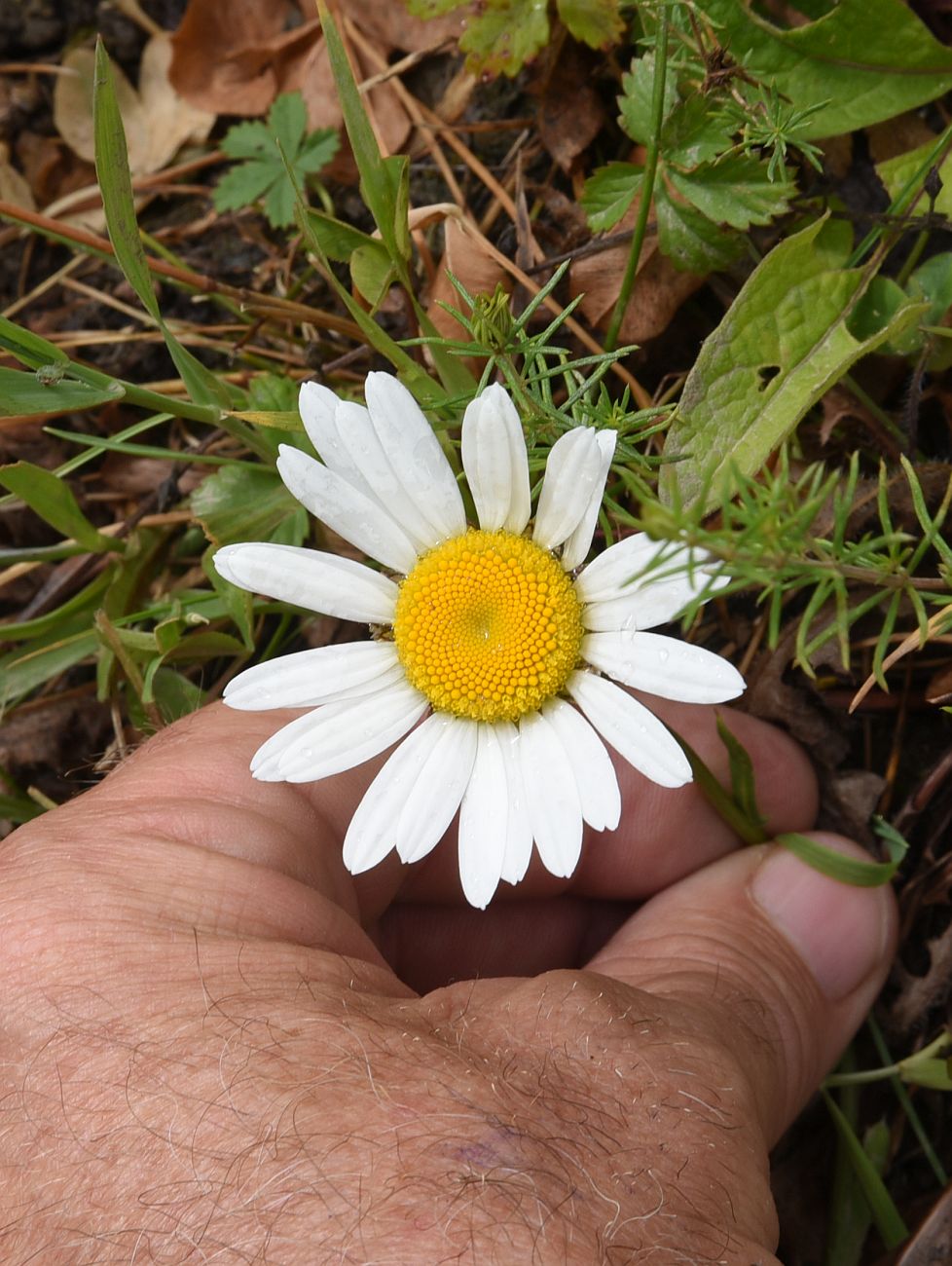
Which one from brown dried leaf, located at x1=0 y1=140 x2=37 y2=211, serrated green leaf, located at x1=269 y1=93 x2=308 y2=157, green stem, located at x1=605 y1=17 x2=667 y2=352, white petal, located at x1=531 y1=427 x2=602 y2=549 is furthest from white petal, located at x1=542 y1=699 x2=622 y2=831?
brown dried leaf, located at x1=0 y1=140 x2=37 y2=211

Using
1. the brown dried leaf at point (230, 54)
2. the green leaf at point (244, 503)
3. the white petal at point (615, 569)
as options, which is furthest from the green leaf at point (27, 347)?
the brown dried leaf at point (230, 54)

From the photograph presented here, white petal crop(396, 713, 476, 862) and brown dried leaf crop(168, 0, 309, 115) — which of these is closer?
white petal crop(396, 713, 476, 862)

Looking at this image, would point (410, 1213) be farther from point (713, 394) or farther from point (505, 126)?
point (505, 126)

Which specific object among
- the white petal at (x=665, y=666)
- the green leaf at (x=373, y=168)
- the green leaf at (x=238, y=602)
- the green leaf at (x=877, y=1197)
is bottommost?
the green leaf at (x=877, y=1197)

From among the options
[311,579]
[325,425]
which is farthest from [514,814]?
[325,425]

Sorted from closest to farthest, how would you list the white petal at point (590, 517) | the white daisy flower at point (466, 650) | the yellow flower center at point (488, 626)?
the white petal at point (590, 517)
the white daisy flower at point (466, 650)
the yellow flower center at point (488, 626)

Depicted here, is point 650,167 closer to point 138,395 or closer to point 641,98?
point 641,98

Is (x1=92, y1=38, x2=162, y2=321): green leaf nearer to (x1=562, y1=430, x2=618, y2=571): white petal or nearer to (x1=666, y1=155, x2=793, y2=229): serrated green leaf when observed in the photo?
(x1=562, y1=430, x2=618, y2=571): white petal

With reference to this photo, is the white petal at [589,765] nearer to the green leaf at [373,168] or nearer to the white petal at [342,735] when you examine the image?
the white petal at [342,735]
